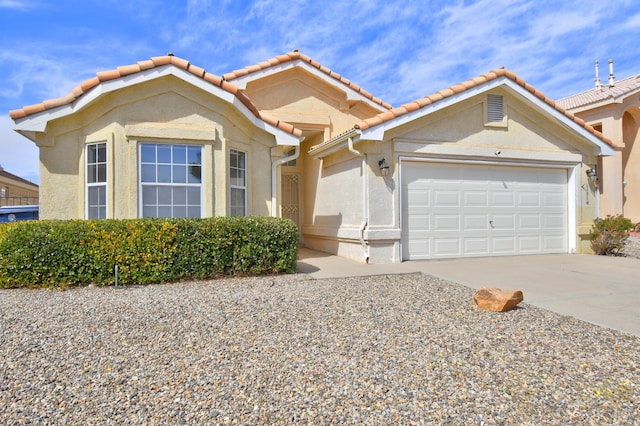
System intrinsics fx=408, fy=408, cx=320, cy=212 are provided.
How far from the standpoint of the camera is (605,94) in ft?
58.8

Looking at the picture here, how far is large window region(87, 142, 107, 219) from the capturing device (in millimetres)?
8742

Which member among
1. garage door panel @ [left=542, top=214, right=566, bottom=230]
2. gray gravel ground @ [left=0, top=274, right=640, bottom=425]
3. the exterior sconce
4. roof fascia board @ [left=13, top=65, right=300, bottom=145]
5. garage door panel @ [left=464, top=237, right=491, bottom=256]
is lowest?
gray gravel ground @ [left=0, top=274, right=640, bottom=425]

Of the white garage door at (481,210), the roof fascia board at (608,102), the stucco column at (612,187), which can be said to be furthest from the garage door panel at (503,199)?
the roof fascia board at (608,102)

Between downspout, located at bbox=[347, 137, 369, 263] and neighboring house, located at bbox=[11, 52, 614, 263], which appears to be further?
downspout, located at bbox=[347, 137, 369, 263]

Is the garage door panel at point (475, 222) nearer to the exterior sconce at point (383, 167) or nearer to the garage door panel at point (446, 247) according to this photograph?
the garage door panel at point (446, 247)

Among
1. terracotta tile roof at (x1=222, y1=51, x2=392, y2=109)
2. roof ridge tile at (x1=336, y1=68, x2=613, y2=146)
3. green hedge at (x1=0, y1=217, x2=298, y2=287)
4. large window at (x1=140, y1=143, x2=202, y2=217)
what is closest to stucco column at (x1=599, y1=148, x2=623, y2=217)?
roof ridge tile at (x1=336, y1=68, x2=613, y2=146)

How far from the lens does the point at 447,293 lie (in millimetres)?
6496

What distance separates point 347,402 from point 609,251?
11.4 meters

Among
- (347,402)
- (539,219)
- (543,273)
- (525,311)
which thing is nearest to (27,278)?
(347,402)

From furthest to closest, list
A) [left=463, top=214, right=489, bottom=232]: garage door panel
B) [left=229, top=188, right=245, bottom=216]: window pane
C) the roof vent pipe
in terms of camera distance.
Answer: the roof vent pipe → [left=463, top=214, right=489, bottom=232]: garage door panel → [left=229, top=188, right=245, bottom=216]: window pane

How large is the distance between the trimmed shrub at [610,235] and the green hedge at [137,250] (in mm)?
8979

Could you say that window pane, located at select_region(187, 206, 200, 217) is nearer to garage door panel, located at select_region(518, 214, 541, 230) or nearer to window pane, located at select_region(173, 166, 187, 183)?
window pane, located at select_region(173, 166, 187, 183)

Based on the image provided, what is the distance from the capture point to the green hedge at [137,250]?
6.91 m

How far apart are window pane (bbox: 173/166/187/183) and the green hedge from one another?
1.57 m
